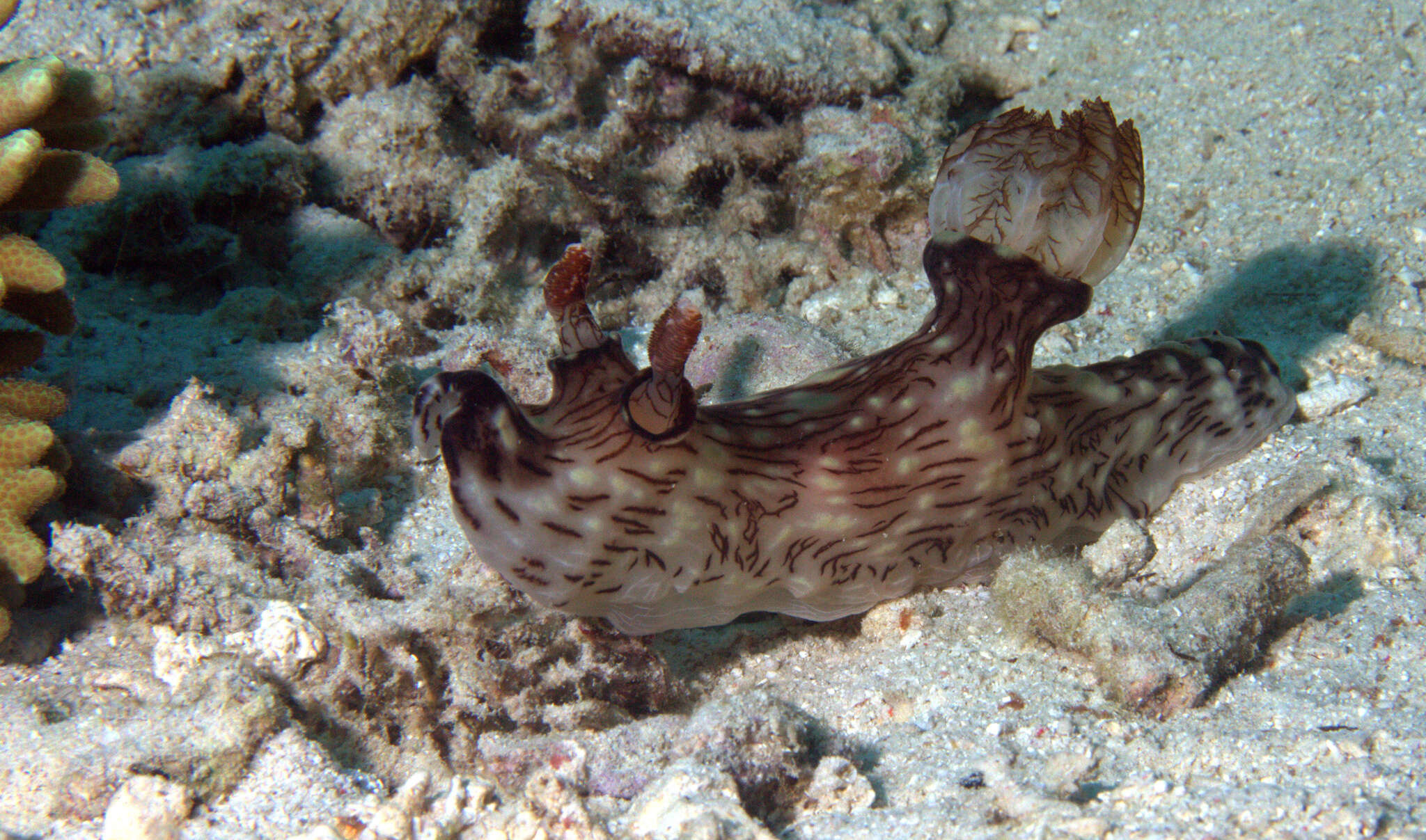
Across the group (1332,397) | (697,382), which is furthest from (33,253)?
(1332,397)

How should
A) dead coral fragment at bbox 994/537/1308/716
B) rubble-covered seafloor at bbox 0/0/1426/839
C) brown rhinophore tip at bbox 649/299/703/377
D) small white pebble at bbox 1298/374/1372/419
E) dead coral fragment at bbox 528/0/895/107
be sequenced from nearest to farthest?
rubble-covered seafloor at bbox 0/0/1426/839, brown rhinophore tip at bbox 649/299/703/377, dead coral fragment at bbox 994/537/1308/716, small white pebble at bbox 1298/374/1372/419, dead coral fragment at bbox 528/0/895/107

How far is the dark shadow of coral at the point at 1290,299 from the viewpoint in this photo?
161 inches

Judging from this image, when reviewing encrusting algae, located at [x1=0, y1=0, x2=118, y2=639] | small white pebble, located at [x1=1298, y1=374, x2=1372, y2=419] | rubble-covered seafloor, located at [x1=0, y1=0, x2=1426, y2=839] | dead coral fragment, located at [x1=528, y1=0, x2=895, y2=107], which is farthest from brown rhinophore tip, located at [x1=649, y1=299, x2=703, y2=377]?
small white pebble, located at [x1=1298, y1=374, x2=1372, y2=419]

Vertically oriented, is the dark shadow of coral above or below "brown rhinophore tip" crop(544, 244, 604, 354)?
above

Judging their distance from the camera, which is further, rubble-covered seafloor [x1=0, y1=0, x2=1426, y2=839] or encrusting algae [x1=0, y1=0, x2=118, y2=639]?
encrusting algae [x1=0, y1=0, x2=118, y2=639]

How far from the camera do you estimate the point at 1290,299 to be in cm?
427

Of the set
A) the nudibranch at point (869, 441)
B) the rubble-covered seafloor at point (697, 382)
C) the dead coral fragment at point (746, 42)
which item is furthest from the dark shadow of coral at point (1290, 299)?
the dead coral fragment at point (746, 42)

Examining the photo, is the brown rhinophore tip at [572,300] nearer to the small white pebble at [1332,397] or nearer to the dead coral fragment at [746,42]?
the dead coral fragment at [746,42]

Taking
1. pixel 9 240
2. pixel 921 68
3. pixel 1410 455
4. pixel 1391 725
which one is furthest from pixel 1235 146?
pixel 9 240

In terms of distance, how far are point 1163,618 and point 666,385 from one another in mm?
1822

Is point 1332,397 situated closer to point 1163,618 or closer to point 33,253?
A: point 1163,618

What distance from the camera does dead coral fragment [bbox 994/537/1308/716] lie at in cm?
248

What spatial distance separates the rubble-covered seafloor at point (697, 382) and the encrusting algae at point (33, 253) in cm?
14

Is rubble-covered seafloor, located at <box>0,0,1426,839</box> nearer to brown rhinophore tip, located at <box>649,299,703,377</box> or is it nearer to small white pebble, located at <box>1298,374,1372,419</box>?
small white pebble, located at <box>1298,374,1372,419</box>
